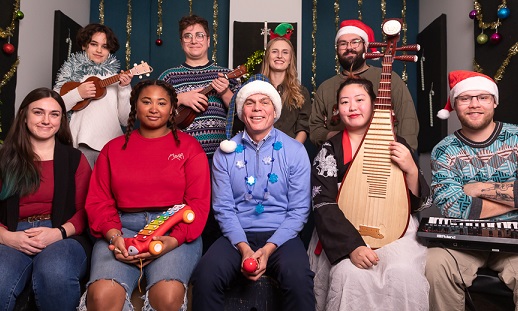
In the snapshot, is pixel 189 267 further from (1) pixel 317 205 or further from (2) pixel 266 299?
(1) pixel 317 205

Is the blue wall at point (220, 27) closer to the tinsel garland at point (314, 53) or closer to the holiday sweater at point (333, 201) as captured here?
the tinsel garland at point (314, 53)

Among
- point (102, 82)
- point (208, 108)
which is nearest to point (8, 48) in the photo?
point (102, 82)

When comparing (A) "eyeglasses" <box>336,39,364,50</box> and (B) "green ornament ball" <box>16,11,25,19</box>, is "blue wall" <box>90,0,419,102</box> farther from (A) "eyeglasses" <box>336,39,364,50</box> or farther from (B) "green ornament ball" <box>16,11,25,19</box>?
(A) "eyeglasses" <box>336,39,364,50</box>

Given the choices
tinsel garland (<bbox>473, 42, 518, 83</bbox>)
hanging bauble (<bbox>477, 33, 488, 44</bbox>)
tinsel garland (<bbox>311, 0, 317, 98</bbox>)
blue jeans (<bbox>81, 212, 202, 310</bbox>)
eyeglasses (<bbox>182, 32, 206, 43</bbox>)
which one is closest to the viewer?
blue jeans (<bbox>81, 212, 202, 310</bbox>)

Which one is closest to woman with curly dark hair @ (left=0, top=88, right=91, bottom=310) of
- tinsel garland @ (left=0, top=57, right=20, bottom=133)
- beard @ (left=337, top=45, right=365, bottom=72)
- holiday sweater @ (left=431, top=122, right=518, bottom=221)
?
tinsel garland @ (left=0, top=57, right=20, bottom=133)

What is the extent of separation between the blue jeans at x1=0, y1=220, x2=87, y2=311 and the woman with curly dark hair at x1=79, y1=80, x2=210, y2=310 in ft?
0.35

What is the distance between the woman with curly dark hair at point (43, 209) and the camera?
2.08 metres

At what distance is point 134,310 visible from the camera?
2062 mm

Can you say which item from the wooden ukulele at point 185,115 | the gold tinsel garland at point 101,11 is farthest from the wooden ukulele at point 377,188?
the gold tinsel garland at point 101,11

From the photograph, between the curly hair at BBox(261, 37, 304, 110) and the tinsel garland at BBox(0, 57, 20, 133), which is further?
the tinsel garland at BBox(0, 57, 20, 133)

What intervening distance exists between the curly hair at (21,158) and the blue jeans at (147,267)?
1.52 ft

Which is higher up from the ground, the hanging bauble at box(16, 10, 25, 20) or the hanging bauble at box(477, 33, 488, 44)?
the hanging bauble at box(16, 10, 25, 20)

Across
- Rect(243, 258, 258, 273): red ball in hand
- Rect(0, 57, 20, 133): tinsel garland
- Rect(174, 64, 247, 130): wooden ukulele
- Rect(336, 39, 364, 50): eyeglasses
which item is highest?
Rect(336, 39, 364, 50): eyeglasses

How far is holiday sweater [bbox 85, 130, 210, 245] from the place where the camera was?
233 cm
